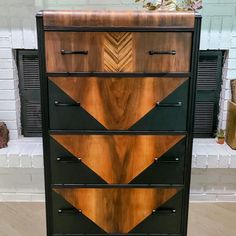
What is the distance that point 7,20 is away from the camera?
250 centimetres

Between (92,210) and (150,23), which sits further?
(92,210)

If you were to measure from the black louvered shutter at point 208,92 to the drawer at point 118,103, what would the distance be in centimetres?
98

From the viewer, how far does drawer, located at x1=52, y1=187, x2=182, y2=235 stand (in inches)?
75.1

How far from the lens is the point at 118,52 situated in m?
1.70

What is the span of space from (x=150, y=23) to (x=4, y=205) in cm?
175

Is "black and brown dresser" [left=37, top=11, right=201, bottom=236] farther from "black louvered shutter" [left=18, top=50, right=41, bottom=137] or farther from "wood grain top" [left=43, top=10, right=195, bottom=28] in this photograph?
"black louvered shutter" [left=18, top=50, right=41, bottom=137]

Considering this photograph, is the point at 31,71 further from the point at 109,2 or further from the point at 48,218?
the point at 48,218

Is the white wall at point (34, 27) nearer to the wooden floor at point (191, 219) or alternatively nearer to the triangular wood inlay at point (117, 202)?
the wooden floor at point (191, 219)

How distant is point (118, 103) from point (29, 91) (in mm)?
1149

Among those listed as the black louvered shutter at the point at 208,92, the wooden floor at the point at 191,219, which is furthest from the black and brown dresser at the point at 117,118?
the black louvered shutter at the point at 208,92

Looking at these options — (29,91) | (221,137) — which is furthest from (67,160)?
(221,137)

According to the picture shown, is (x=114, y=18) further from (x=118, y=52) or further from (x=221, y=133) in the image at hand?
(x=221, y=133)

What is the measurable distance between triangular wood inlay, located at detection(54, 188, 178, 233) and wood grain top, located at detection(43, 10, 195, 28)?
0.83 meters

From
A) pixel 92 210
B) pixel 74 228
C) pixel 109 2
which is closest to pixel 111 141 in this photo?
pixel 92 210
